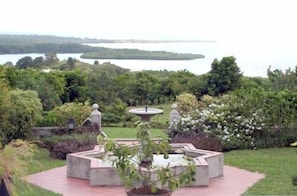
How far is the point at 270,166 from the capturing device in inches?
498

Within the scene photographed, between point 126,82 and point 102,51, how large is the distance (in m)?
15.7

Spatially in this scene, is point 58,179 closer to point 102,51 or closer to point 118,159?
point 118,159

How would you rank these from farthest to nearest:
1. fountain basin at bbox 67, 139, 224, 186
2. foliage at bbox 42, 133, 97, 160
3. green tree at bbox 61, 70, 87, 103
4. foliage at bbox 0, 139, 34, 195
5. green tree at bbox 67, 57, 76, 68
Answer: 1. green tree at bbox 67, 57, 76, 68
2. green tree at bbox 61, 70, 87, 103
3. foliage at bbox 42, 133, 97, 160
4. fountain basin at bbox 67, 139, 224, 186
5. foliage at bbox 0, 139, 34, 195

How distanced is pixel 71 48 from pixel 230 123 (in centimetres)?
2501

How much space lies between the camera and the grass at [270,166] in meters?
10.4

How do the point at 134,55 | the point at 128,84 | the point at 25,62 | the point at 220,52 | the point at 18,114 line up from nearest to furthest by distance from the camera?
the point at 18,114, the point at 128,84, the point at 25,62, the point at 220,52, the point at 134,55

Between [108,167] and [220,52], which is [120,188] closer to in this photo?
[108,167]

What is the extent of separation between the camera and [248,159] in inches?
535

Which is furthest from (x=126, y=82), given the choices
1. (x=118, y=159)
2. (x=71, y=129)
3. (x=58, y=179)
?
(x=118, y=159)

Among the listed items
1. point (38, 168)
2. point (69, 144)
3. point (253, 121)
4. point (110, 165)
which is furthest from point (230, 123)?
point (110, 165)

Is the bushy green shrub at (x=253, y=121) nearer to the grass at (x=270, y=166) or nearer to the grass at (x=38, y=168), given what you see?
the grass at (x=270, y=166)

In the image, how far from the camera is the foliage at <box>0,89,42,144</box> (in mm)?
14555

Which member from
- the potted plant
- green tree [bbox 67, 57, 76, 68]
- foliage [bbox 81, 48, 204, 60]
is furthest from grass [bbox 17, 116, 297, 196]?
foliage [bbox 81, 48, 204, 60]

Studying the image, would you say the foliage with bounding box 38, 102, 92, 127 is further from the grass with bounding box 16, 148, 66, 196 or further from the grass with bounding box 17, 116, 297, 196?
the grass with bounding box 17, 116, 297, 196
